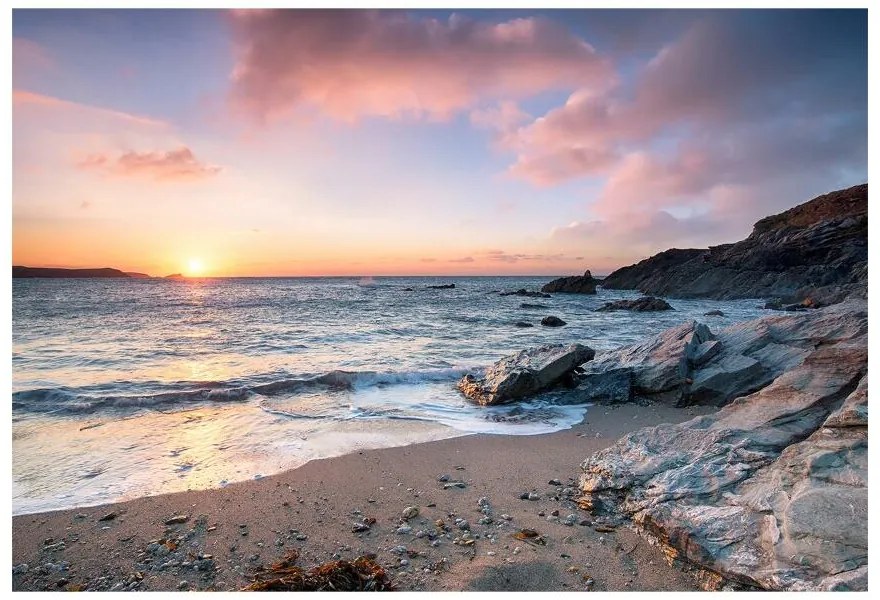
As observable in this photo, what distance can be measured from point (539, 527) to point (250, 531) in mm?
3246

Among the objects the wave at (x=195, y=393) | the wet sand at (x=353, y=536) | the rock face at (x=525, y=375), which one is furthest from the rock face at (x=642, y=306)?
the wet sand at (x=353, y=536)

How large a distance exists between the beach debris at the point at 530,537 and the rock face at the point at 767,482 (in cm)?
97

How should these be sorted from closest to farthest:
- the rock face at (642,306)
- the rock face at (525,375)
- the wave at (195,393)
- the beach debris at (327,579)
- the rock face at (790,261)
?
the beach debris at (327,579) < the wave at (195,393) < the rock face at (525,375) < the rock face at (642,306) < the rock face at (790,261)

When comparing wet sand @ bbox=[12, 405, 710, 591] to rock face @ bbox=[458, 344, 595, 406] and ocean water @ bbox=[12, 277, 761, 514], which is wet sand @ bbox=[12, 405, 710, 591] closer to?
ocean water @ bbox=[12, 277, 761, 514]

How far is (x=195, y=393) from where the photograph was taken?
11.7 meters

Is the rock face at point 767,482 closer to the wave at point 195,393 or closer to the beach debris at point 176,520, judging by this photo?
the beach debris at point 176,520

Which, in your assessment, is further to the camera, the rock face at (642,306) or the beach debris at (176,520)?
the rock face at (642,306)

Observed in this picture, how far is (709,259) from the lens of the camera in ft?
219

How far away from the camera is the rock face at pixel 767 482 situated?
376 cm

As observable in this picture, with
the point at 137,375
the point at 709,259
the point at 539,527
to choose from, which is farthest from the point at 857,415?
the point at 709,259

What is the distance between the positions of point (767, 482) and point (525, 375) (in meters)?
6.74

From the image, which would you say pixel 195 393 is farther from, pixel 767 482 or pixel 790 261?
pixel 790 261

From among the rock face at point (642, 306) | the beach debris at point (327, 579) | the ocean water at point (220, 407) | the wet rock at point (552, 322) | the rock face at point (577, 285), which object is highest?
the rock face at point (577, 285)

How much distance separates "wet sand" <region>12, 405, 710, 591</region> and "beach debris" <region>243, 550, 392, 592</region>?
0.77 feet
